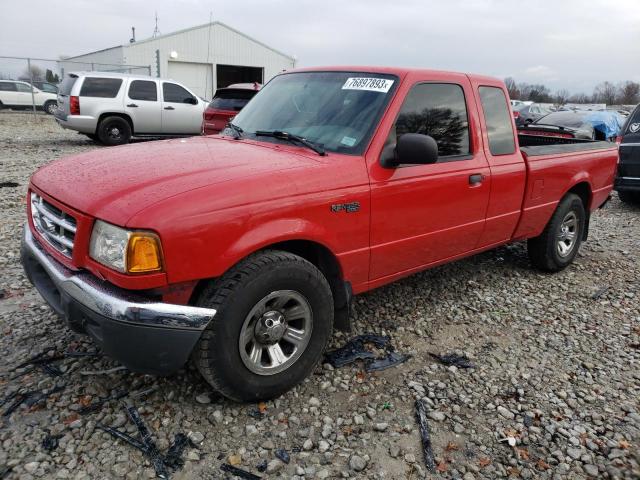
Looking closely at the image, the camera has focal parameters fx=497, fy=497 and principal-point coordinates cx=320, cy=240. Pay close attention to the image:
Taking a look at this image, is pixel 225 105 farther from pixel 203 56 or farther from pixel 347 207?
pixel 203 56

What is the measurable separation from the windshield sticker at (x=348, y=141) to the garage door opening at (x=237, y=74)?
29.2 metres

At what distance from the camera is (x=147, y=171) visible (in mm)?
2705

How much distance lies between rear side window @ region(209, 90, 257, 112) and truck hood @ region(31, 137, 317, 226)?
7542 mm

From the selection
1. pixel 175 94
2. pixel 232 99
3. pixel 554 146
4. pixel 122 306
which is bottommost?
pixel 122 306

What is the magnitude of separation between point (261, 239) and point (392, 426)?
126 cm

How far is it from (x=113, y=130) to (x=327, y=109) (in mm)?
10989

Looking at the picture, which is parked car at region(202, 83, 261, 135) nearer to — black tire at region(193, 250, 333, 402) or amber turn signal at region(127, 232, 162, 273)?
black tire at region(193, 250, 333, 402)

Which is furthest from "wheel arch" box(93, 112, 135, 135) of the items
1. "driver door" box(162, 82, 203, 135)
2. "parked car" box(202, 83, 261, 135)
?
"parked car" box(202, 83, 261, 135)

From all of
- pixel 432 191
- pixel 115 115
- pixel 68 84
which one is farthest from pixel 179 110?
pixel 432 191

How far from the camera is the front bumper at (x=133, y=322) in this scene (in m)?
2.30

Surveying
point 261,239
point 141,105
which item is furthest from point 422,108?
point 141,105

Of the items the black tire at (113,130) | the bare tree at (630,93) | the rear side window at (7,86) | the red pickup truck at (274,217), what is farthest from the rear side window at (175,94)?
the bare tree at (630,93)

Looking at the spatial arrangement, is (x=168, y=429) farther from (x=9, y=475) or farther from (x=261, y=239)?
(x=261, y=239)

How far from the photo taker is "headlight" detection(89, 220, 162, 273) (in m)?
2.27
